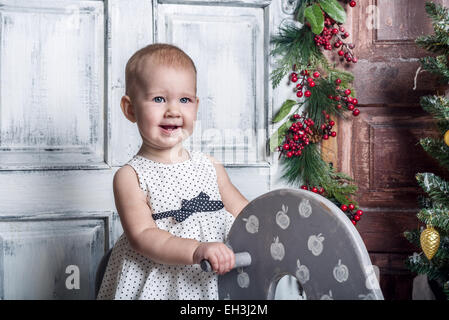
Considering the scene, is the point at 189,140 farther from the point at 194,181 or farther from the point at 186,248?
the point at 186,248

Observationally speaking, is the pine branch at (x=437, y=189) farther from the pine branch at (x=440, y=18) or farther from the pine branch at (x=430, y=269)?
the pine branch at (x=440, y=18)

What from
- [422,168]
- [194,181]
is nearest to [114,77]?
[194,181]

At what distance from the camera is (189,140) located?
1.42m

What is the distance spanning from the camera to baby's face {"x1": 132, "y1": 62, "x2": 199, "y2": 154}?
3.07ft

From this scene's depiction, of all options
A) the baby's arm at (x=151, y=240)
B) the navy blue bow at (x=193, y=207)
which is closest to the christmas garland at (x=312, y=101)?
the navy blue bow at (x=193, y=207)

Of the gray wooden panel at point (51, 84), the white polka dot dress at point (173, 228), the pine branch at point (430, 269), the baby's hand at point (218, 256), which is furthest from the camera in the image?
the gray wooden panel at point (51, 84)

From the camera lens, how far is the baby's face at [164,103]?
936 millimetres

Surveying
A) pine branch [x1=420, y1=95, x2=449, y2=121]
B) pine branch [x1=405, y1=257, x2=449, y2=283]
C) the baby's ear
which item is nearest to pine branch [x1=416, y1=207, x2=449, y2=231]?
pine branch [x1=405, y1=257, x2=449, y2=283]

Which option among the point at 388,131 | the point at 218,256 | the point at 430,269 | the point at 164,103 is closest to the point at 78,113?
the point at 164,103

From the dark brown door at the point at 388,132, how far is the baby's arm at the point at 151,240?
0.74m

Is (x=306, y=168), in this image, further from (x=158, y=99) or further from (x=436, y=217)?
(x=158, y=99)

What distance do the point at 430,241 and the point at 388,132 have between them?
449 mm

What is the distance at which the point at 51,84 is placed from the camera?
137 cm

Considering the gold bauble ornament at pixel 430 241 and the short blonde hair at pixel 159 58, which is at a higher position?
the short blonde hair at pixel 159 58
